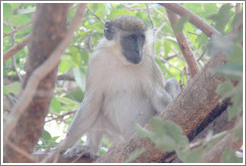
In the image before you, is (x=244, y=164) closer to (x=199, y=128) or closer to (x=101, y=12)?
(x=199, y=128)

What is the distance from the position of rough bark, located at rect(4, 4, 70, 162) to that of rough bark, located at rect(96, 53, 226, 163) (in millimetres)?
971

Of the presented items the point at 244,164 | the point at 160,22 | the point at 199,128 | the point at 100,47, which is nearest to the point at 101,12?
the point at 100,47

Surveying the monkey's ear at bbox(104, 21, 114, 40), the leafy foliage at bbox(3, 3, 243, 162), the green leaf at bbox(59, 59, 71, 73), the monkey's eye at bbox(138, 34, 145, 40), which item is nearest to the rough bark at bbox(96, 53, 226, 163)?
the leafy foliage at bbox(3, 3, 243, 162)

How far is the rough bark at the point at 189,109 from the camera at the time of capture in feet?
10.3

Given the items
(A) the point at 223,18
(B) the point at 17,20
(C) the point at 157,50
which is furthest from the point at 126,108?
(A) the point at 223,18

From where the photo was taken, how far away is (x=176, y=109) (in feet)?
10.5

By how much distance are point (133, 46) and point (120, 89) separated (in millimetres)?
474

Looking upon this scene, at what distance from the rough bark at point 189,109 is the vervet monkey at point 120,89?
113cm

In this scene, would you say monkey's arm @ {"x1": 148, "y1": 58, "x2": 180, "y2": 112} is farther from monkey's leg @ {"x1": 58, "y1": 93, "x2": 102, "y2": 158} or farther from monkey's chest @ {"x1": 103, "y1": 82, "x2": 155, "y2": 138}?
monkey's leg @ {"x1": 58, "y1": 93, "x2": 102, "y2": 158}

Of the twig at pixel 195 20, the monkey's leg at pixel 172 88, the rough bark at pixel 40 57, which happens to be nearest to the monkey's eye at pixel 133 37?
the monkey's leg at pixel 172 88

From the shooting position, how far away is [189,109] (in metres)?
3.20

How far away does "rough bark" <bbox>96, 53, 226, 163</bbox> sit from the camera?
10.3 feet

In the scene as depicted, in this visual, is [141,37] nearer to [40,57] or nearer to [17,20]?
[17,20]

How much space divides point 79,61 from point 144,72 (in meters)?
1.51
